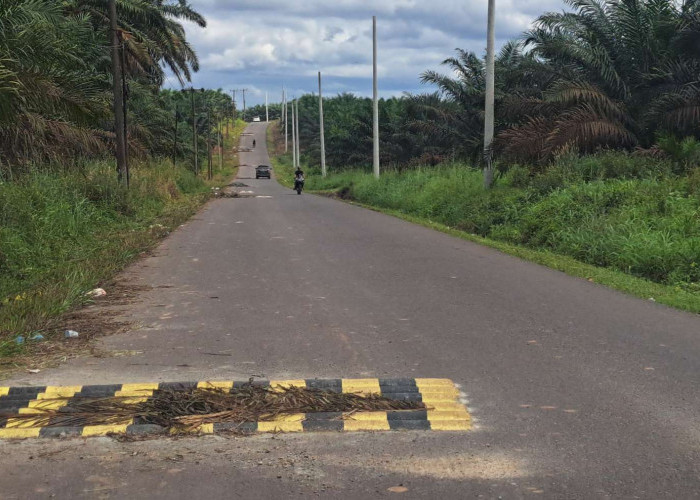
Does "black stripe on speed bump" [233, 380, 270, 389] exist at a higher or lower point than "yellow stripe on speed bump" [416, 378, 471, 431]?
higher

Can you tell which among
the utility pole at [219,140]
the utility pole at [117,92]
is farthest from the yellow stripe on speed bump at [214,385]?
the utility pole at [219,140]

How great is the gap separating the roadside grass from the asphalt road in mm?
748

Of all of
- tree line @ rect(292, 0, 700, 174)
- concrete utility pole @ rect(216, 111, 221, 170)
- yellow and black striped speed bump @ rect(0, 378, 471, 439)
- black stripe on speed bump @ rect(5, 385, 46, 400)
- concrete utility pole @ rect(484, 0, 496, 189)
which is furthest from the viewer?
concrete utility pole @ rect(216, 111, 221, 170)

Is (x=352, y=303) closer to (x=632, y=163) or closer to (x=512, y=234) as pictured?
(x=512, y=234)

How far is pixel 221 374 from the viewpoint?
5043mm

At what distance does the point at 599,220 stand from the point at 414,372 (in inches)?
315

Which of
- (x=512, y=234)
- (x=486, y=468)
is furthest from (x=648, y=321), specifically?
(x=512, y=234)

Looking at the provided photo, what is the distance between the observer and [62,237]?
11789 mm

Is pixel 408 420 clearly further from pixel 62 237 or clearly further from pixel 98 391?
pixel 62 237

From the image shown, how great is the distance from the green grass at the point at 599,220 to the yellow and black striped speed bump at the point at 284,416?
416 centimetres

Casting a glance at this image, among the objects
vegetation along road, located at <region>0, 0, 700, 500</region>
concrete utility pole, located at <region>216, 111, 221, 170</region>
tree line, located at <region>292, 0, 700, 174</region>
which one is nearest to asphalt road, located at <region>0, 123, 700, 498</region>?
vegetation along road, located at <region>0, 0, 700, 500</region>

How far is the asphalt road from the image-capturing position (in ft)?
11.3

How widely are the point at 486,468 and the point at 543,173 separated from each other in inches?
541

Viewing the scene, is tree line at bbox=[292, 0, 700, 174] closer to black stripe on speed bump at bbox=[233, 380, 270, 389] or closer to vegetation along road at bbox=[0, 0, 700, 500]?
vegetation along road at bbox=[0, 0, 700, 500]
